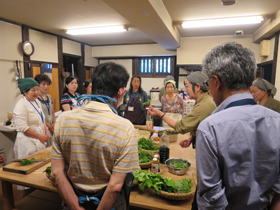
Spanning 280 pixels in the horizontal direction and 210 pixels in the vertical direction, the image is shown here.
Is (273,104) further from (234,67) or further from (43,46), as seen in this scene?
(43,46)

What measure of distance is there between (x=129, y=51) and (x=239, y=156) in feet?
20.5

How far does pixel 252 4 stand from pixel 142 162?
129 inches

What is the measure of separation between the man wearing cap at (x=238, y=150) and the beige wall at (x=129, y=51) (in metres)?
5.74

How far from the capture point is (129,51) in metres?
6.61

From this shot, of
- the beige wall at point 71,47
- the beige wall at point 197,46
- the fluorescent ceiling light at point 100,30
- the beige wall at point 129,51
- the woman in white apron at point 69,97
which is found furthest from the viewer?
the beige wall at point 129,51

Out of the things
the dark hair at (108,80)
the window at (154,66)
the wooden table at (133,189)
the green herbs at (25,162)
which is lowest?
the wooden table at (133,189)

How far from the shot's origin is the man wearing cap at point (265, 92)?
2744 mm

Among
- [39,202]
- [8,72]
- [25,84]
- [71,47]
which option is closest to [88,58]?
[71,47]

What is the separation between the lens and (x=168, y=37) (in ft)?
14.5

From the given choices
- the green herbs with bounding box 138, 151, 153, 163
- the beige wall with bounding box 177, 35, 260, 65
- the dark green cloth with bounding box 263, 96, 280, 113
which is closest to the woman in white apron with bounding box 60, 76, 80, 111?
the green herbs with bounding box 138, 151, 153, 163

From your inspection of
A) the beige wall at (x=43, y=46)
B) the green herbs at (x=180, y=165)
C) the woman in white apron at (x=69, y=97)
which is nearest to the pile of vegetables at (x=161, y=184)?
the green herbs at (x=180, y=165)

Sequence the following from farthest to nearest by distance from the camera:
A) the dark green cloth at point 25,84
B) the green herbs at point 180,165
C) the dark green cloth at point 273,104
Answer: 1. the dark green cloth at point 273,104
2. the dark green cloth at point 25,84
3. the green herbs at point 180,165

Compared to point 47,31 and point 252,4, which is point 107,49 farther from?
point 252,4

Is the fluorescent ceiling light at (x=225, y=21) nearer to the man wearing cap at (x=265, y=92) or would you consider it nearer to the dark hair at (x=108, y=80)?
the man wearing cap at (x=265, y=92)
